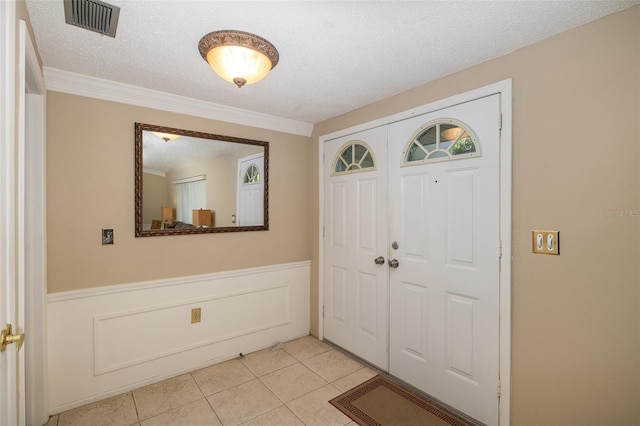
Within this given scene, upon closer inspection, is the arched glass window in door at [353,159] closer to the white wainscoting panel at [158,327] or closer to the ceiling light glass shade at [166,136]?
the white wainscoting panel at [158,327]

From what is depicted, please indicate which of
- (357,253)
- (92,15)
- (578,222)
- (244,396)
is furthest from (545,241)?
(92,15)

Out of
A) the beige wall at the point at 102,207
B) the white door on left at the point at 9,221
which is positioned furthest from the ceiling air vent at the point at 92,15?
the beige wall at the point at 102,207

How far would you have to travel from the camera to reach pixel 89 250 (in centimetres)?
219

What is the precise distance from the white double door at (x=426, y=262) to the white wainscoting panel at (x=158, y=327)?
2.30 feet

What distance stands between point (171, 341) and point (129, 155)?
1.57 metres

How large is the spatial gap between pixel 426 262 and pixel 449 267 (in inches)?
7.0

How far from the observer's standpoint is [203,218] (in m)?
2.68

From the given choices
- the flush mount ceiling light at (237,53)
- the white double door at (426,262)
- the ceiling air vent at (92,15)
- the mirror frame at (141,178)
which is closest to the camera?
the ceiling air vent at (92,15)

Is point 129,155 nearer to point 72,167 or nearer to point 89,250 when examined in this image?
point 72,167

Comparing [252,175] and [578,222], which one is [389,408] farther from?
[252,175]

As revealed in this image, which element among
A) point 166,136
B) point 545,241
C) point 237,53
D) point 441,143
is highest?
point 237,53

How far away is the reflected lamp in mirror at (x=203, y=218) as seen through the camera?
2.65m

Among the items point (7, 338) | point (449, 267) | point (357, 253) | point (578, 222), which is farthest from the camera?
point (357, 253)

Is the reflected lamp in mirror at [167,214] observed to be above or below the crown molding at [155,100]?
below
